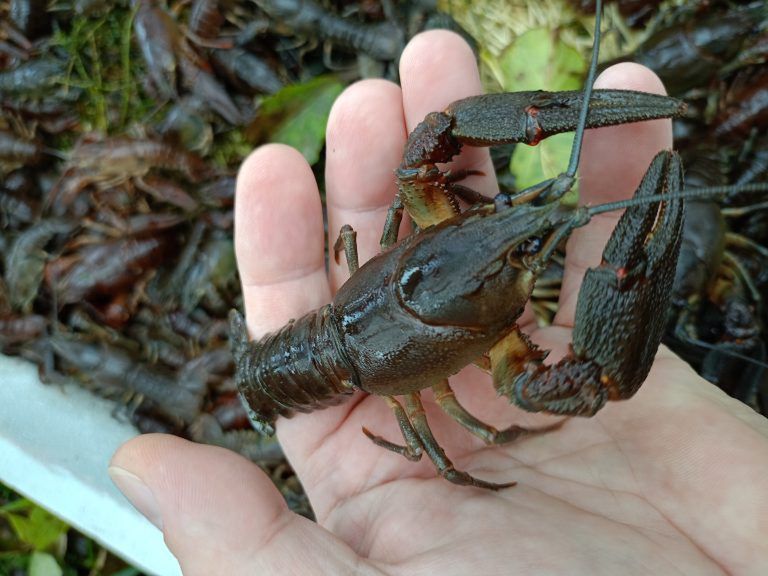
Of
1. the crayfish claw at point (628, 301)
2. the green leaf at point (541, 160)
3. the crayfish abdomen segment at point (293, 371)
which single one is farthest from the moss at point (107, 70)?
the crayfish claw at point (628, 301)

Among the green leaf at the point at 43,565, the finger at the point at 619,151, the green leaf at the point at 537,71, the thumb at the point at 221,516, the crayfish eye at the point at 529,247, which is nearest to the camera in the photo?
the thumb at the point at 221,516

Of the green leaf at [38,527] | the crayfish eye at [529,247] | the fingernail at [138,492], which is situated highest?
the crayfish eye at [529,247]

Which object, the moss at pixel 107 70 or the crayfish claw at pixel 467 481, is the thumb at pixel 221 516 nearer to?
the crayfish claw at pixel 467 481

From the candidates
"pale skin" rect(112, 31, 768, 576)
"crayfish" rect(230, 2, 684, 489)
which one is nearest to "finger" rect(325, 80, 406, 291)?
"pale skin" rect(112, 31, 768, 576)

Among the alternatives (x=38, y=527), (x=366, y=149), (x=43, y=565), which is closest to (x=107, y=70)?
(x=366, y=149)

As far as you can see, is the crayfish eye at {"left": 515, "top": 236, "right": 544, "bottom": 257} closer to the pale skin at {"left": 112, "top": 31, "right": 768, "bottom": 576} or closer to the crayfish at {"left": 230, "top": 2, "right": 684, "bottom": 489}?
the crayfish at {"left": 230, "top": 2, "right": 684, "bottom": 489}
